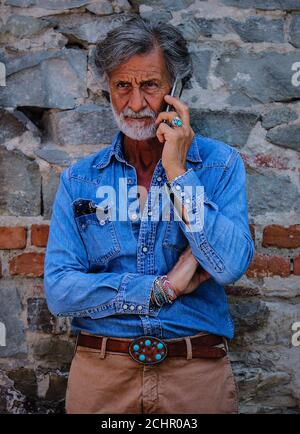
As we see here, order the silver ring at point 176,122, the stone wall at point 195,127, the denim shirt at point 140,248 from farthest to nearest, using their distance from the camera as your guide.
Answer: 1. the stone wall at point 195,127
2. the silver ring at point 176,122
3. the denim shirt at point 140,248

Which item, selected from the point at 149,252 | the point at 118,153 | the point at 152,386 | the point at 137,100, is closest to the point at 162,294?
the point at 149,252

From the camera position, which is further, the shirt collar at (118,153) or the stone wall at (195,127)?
the stone wall at (195,127)

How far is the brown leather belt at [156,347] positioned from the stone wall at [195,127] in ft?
1.72

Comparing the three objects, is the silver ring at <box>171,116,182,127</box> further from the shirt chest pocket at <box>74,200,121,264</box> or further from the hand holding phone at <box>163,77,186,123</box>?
the shirt chest pocket at <box>74,200,121,264</box>

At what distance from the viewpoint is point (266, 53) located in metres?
2.61

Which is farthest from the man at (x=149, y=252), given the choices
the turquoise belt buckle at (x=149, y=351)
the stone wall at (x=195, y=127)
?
the stone wall at (x=195, y=127)

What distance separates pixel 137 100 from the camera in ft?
7.29

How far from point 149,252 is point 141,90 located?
0.58m

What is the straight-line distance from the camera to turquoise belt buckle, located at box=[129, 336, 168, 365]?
2.09 m

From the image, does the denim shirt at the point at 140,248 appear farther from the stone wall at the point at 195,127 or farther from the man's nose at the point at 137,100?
the stone wall at the point at 195,127

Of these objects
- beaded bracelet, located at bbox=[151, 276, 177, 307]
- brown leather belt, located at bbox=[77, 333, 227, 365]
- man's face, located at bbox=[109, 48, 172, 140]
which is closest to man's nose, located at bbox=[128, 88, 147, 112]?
man's face, located at bbox=[109, 48, 172, 140]

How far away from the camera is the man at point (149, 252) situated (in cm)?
206

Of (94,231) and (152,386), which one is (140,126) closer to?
(94,231)
